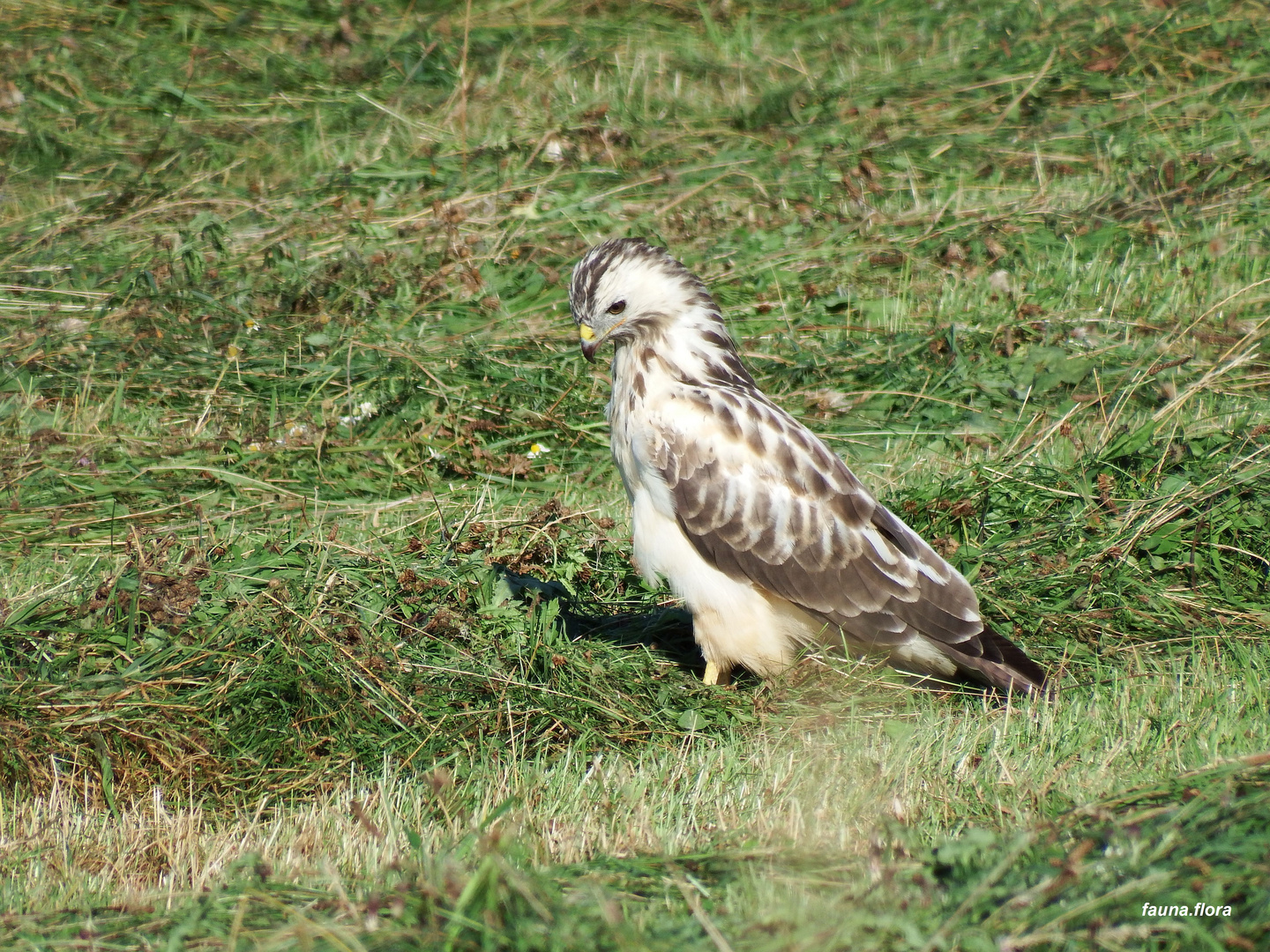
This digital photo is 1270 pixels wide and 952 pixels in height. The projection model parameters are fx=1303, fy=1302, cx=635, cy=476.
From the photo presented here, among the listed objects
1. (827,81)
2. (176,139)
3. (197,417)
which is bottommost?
(197,417)

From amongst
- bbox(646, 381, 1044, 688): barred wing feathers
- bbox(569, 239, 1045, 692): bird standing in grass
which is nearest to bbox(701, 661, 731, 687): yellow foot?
bbox(569, 239, 1045, 692): bird standing in grass

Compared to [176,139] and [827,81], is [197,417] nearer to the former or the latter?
[176,139]

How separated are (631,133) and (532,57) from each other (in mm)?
1842

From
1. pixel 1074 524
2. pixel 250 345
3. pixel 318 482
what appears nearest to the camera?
pixel 1074 524

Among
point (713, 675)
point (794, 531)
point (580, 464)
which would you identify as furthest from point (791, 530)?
point (580, 464)

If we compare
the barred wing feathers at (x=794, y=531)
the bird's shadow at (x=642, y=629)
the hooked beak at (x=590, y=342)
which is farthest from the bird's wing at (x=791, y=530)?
the hooked beak at (x=590, y=342)

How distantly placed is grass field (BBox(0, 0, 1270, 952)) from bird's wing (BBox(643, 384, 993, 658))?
292 mm

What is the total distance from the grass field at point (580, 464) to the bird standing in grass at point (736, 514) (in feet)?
0.78

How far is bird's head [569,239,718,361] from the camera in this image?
4.94 metres

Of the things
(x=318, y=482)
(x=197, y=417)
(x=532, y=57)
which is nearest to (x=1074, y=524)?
(x=318, y=482)

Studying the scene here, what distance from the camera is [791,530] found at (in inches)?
193

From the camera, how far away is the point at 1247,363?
695 cm

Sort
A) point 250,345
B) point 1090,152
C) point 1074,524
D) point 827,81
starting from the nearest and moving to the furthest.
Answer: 1. point 1074,524
2. point 250,345
3. point 1090,152
4. point 827,81

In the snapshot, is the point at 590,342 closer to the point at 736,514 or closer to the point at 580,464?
the point at 736,514
